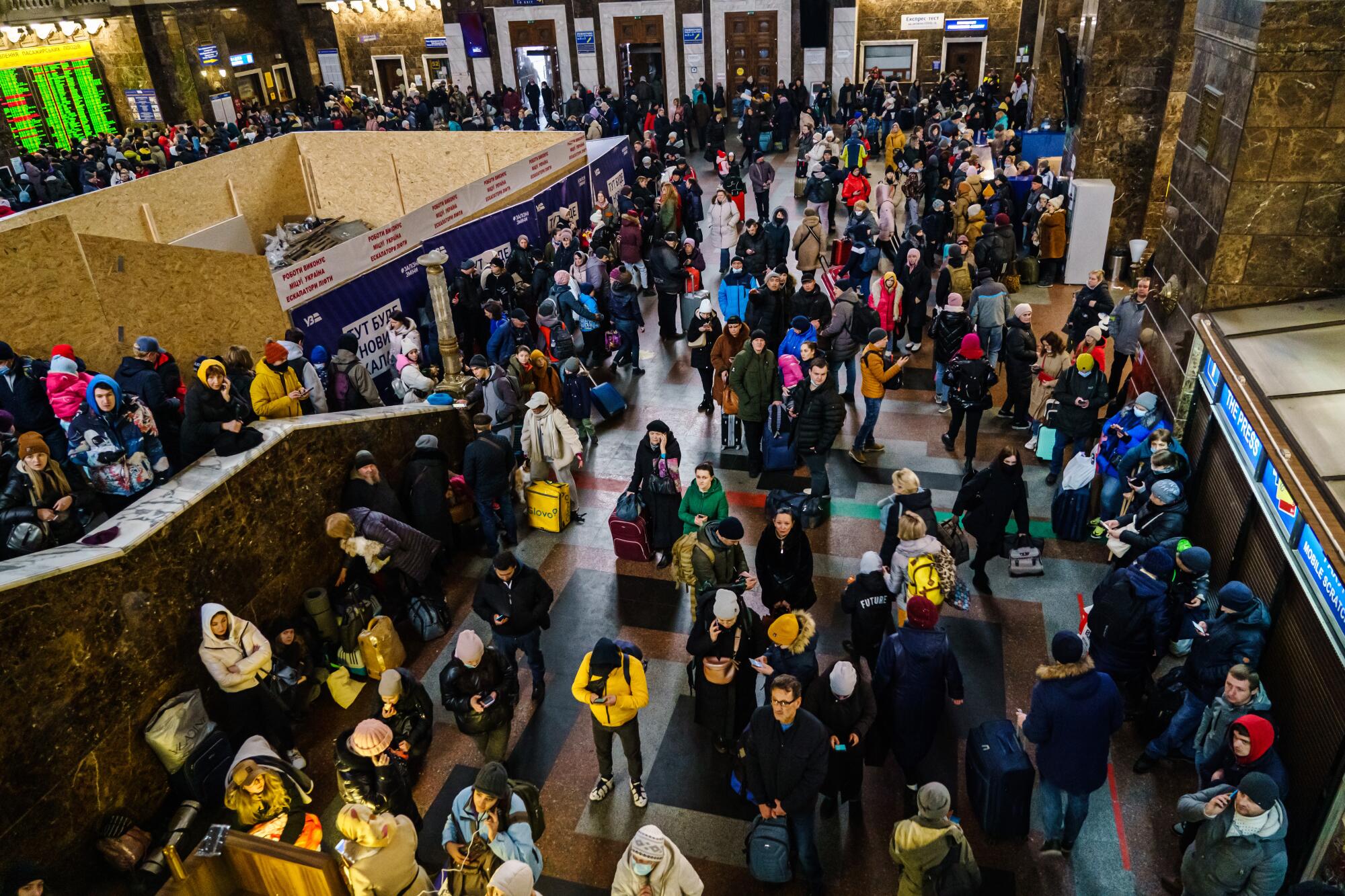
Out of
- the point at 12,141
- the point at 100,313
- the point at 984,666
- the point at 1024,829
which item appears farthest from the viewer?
the point at 12,141

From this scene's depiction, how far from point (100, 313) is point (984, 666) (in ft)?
29.9

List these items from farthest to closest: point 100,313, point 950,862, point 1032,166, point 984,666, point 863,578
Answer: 1. point 1032,166
2. point 100,313
3. point 984,666
4. point 863,578
5. point 950,862

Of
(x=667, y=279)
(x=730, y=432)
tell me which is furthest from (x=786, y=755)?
(x=667, y=279)

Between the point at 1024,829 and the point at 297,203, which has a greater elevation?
the point at 297,203

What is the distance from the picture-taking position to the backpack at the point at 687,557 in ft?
20.9

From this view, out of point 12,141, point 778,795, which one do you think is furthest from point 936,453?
point 12,141

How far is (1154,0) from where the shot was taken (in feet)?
41.5

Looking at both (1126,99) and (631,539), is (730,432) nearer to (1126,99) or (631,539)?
(631,539)

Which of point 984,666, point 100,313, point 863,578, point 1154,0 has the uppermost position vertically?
point 1154,0

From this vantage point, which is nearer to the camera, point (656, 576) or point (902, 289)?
point (656, 576)

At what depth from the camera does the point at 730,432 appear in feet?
31.7

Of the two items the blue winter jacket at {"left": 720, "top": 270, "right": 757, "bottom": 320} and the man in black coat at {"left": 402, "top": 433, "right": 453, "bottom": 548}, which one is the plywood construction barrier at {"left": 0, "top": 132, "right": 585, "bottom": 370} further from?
the blue winter jacket at {"left": 720, "top": 270, "right": 757, "bottom": 320}

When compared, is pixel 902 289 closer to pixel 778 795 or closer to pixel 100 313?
pixel 778 795

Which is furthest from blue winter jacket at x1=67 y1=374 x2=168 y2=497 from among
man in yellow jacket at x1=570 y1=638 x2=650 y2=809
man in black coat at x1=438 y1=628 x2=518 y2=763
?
man in yellow jacket at x1=570 y1=638 x2=650 y2=809
